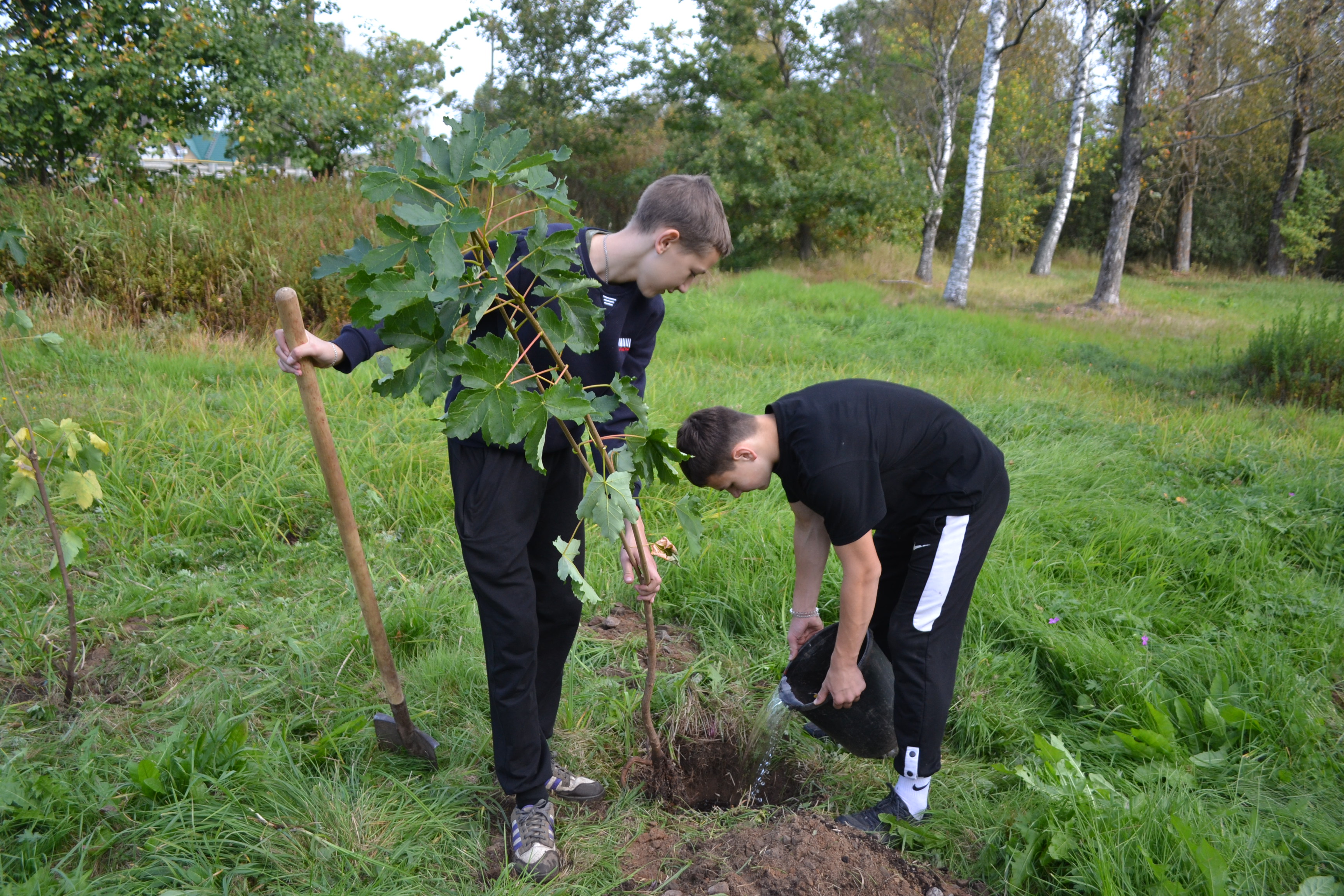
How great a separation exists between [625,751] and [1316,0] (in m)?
13.0

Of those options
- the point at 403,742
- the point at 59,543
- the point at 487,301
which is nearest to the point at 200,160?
the point at 59,543

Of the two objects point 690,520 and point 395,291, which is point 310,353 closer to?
point 395,291

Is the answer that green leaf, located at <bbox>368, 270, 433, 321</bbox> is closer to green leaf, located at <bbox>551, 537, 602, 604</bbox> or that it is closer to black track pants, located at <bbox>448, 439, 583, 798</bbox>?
black track pants, located at <bbox>448, 439, 583, 798</bbox>

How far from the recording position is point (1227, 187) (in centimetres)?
2253

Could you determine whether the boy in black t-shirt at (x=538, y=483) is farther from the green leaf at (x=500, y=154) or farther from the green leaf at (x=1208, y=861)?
the green leaf at (x=1208, y=861)

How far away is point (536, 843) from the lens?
7.06ft

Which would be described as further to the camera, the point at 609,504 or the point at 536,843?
the point at 536,843

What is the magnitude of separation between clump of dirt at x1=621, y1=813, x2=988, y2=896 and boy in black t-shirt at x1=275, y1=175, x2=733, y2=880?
0.31 meters

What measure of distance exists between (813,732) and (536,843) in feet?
3.68

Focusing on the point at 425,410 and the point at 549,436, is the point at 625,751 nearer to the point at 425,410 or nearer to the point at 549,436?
the point at 549,436

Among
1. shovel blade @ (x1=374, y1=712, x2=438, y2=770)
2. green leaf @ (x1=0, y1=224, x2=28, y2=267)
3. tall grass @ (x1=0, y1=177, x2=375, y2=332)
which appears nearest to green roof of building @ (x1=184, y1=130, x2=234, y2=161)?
tall grass @ (x1=0, y1=177, x2=375, y2=332)

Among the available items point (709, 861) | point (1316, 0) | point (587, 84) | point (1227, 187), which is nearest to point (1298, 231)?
point (1227, 187)

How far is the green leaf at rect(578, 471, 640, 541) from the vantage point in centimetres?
178

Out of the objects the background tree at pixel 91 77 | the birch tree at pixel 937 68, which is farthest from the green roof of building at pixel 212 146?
the birch tree at pixel 937 68
